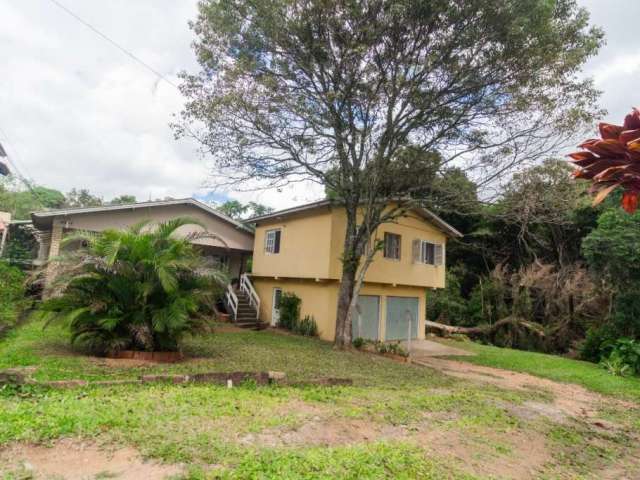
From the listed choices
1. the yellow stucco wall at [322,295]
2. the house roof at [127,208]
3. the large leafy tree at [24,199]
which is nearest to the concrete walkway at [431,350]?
the yellow stucco wall at [322,295]

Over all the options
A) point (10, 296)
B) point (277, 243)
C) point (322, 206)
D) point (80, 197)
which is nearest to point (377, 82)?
point (322, 206)

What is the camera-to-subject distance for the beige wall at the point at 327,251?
14.9 meters

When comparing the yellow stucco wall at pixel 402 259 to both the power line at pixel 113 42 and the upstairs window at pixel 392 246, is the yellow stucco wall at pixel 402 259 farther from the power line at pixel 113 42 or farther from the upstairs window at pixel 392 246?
the power line at pixel 113 42

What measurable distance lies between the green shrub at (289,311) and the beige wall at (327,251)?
0.88m

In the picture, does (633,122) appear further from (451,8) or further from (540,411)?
(451,8)

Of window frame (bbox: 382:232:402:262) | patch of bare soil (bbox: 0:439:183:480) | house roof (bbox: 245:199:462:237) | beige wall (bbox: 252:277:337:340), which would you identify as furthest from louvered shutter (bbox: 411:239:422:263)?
patch of bare soil (bbox: 0:439:183:480)

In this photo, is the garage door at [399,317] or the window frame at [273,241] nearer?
the garage door at [399,317]

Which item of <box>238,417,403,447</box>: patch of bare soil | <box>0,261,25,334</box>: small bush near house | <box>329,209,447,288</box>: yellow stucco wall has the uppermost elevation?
<box>329,209,447,288</box>: yellow stucco wall

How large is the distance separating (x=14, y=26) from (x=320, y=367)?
A: 862 centimetres

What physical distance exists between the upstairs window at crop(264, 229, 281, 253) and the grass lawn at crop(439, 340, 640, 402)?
857cm

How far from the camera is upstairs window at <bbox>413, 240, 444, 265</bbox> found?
17031mm

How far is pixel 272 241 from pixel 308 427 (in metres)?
13.5

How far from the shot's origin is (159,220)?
666 inches

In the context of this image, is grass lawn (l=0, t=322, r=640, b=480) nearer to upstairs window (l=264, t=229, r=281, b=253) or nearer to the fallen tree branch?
upstairs window (l=264, t=229, r=281, b=253)
